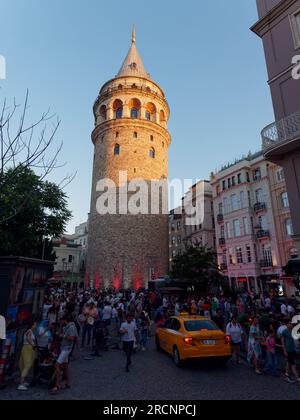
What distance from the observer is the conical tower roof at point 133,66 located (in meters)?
39.8

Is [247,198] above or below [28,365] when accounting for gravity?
above

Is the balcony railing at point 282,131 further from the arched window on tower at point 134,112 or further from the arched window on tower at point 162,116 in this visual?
the arched window on tower at point 162,116

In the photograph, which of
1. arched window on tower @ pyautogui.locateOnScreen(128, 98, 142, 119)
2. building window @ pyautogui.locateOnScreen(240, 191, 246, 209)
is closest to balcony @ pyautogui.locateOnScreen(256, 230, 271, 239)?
building window @ pyautogui.locateOnScreen(240, 191, 246, 209)

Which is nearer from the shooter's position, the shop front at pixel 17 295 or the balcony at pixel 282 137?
the shop front at pixel 17 295

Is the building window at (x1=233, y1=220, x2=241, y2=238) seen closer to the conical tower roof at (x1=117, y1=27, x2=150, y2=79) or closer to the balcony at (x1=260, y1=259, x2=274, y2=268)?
the balcony at (x1=260, y1=259, x2=274, y2=268)

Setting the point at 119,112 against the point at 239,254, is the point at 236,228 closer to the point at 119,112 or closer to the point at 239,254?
the point at 239,254

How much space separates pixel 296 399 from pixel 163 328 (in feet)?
17.0

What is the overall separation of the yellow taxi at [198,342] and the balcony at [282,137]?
312 inches

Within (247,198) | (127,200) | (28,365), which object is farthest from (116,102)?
(28,365)

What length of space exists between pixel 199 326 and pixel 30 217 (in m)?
15.0

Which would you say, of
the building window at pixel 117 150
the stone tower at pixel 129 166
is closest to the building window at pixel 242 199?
the stone tower at pixel 129 166

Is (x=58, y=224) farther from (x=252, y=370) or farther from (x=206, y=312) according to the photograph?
(x=252, y=370)

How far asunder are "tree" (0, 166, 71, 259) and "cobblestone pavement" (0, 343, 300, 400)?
34.6 feet
